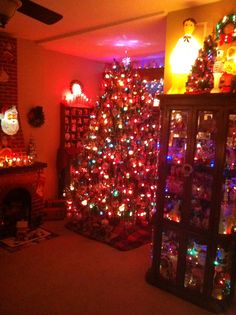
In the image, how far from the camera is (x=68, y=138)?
5.45 meters

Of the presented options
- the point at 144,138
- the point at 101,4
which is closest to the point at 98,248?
the point at 144,138

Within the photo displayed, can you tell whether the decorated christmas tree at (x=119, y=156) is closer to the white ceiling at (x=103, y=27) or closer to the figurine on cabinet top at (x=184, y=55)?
the white ceiling at (x=103, y=27)

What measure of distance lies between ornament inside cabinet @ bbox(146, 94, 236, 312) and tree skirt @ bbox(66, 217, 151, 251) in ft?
3.44

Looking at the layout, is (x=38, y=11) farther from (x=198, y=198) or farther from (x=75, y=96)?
(x=75, y=96)

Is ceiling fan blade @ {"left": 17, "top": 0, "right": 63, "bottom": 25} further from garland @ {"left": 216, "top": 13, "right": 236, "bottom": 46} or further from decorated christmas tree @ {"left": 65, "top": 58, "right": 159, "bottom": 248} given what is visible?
decorated christmas tree @ {"left": 65, "top": 58, "right": 159, "bottom": 248}

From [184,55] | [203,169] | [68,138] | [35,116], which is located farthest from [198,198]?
[68,138]

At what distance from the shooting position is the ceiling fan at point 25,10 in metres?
1.78

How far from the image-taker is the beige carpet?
2.62 meters

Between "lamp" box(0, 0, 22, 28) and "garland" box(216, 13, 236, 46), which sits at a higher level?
"garland" box(216, 13, 236, 46)

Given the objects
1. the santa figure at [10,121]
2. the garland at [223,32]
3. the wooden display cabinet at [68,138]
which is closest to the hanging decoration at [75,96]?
the wooden display cabinet at [68,138]

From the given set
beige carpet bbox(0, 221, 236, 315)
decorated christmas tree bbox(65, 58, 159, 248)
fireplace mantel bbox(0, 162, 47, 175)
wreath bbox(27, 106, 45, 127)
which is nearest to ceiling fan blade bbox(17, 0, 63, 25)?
decorated christmas tree bbox(65, 58, 159, 248)

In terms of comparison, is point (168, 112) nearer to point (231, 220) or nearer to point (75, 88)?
point (231, 220)

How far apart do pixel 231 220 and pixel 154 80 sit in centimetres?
327

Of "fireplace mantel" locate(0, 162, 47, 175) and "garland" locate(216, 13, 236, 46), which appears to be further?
"fireplace mantel" locate(0, 162, 47, 175)
